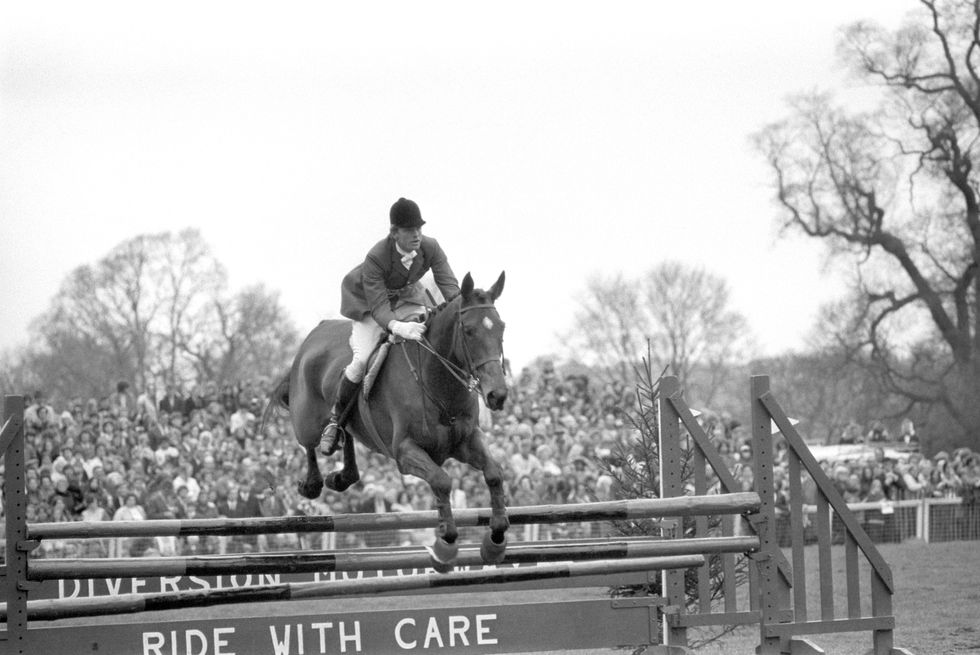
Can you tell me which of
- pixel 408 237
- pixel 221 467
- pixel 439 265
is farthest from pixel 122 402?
pixel 408 237

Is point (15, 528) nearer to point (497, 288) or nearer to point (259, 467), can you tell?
point (497, 288)

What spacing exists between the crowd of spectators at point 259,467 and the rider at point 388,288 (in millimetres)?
3480

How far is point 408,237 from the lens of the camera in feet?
24.2

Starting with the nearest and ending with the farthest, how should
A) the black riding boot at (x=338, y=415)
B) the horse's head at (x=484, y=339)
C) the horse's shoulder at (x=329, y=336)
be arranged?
the horse's head at (x=484, y=339), the black riding boot at (x=338, y=415), the horse's shoulder at (x=329, y=336)

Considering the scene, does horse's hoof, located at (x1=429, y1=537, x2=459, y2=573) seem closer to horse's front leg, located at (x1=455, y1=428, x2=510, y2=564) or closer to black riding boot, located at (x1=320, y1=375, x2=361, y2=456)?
horse's front leg, located at (x1=455, y1=428, x2=510, y2=564)

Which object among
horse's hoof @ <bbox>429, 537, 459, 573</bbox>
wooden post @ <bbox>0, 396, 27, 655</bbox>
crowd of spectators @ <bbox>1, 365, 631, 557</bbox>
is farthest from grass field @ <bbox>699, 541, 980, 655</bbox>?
wooden post @ <bbox>0, 396, 27, 655</bbox>

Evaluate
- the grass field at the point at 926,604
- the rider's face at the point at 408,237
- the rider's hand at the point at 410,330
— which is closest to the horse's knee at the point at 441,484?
the rider's hand at the point at 410,330

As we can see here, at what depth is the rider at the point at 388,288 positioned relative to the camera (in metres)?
7.34

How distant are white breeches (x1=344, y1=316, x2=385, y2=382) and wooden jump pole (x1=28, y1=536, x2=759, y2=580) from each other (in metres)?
1.31

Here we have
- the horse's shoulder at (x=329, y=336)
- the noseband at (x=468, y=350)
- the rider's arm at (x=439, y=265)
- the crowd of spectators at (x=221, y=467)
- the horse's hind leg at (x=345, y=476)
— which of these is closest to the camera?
the noseband at (x=468, y=350)

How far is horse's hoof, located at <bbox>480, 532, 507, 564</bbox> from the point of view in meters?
6.39

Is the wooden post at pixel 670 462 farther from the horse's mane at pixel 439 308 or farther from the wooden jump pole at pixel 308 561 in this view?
the horse's mane at pixel 439 308

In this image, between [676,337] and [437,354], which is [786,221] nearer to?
[676,337]

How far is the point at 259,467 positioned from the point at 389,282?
10.6 metres
